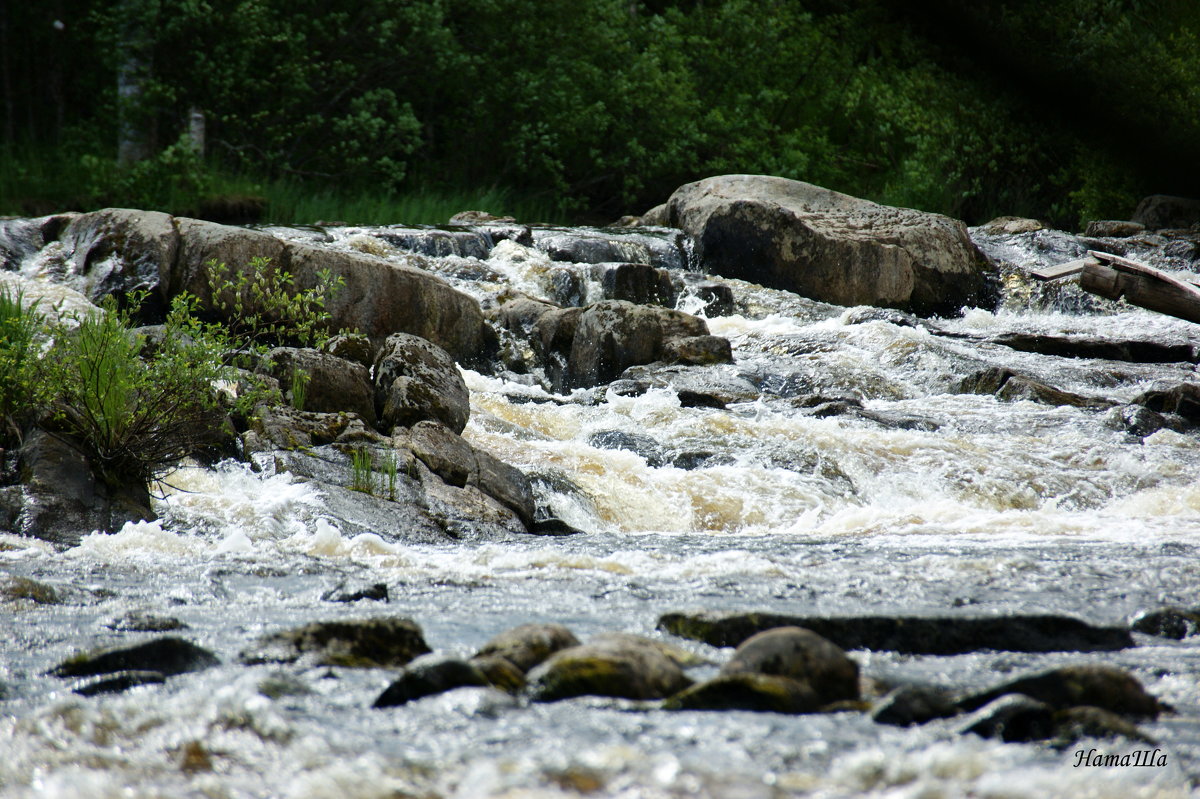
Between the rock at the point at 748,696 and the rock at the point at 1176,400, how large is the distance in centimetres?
782

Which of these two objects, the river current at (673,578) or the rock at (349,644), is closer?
the river current at (673,578)

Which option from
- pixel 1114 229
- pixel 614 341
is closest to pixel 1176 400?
pixel 614 341

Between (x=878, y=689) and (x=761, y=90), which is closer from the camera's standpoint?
(x=878, y=689)

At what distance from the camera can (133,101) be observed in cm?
1655

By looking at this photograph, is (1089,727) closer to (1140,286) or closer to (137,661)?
(137,661)

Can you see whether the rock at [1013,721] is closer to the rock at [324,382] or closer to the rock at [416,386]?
the rock at [416,386]

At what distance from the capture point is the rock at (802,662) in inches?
105

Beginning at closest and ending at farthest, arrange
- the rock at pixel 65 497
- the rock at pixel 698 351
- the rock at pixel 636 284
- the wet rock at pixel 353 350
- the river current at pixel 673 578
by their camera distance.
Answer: the river current at pixel 673 578 → the rock at pixel 65 497 → the wet rock at pixel 353 350 → the rock at pixel 698 351 → the rock at pixel 636 284

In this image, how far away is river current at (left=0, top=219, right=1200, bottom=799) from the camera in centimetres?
210

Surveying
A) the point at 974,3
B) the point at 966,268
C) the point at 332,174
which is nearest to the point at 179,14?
the point at 332,174

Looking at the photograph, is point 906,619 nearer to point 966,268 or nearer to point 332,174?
point 966,268

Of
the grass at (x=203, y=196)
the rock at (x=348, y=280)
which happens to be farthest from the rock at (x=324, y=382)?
the grass at (x=203, y=196)

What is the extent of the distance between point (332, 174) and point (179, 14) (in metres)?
3.84

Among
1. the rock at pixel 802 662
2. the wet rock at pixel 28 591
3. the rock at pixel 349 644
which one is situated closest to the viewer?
the rock at pixel 802 662
